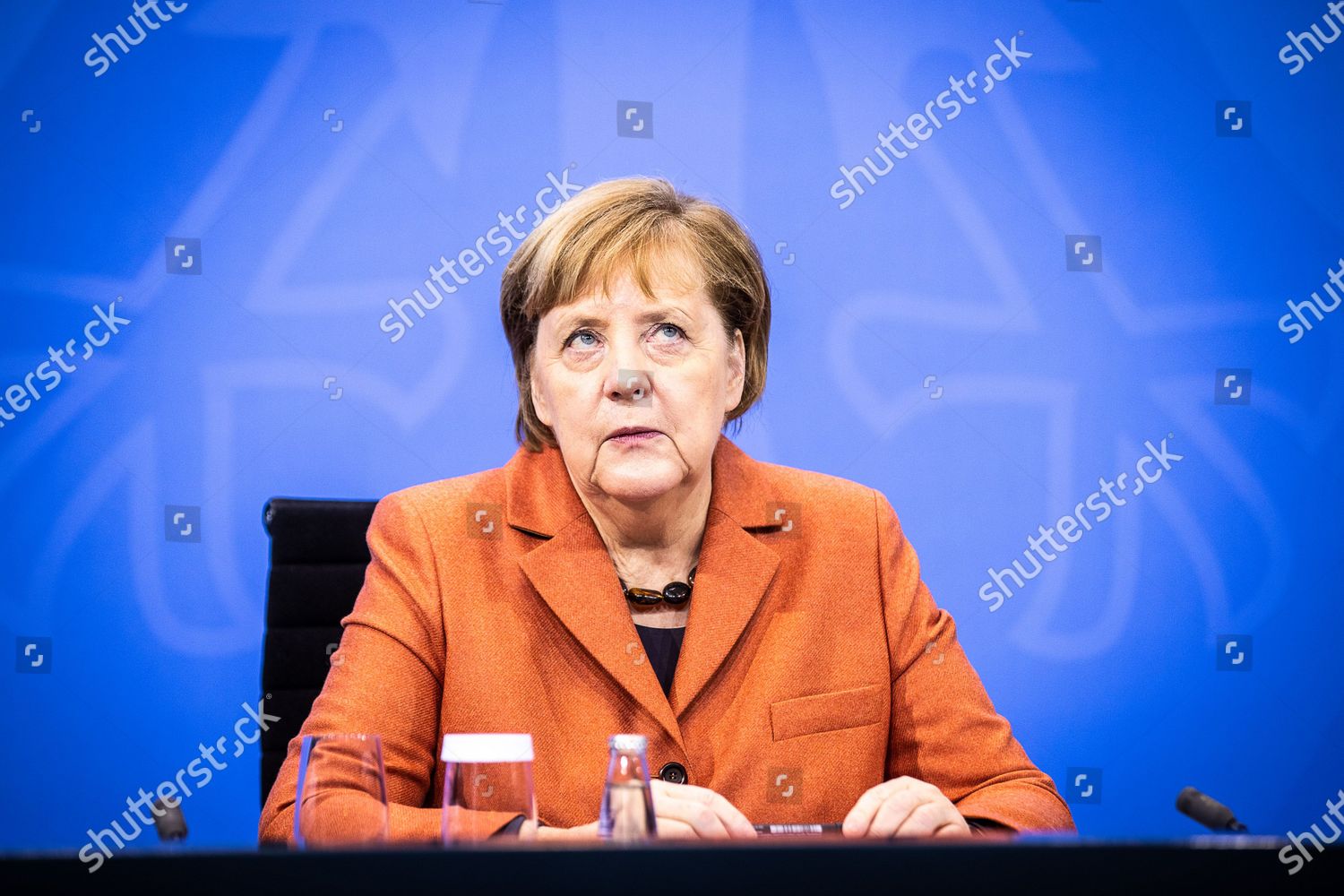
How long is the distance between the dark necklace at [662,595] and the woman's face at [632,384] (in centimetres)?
17

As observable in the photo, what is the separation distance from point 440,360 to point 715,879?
268cm

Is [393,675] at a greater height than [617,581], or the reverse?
[617,581]

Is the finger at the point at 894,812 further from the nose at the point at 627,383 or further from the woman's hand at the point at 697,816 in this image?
the nose at the point at 627,383

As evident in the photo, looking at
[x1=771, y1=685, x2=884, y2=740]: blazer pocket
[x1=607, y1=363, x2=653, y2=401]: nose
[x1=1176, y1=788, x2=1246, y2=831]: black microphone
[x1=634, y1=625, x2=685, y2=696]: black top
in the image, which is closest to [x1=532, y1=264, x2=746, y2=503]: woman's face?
[x1=607, y1=363, x2=653, y2=401]: nose

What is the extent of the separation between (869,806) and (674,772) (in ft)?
1.24

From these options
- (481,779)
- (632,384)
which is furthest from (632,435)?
(481,779)

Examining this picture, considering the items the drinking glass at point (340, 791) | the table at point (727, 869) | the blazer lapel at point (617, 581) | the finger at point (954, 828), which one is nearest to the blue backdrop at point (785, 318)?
the blazer lapel at point (617, 581)

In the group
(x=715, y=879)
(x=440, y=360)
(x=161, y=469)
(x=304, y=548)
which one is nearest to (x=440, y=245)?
(x=440, y=360)

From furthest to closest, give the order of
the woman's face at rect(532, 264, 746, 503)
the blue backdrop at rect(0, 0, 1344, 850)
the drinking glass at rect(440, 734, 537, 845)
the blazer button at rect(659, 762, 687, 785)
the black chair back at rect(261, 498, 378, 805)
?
1. the blue backdrop at rect(0, 0, 1344, 850)
2. the black chair back at rect(261, 498, 378, 805)
3. the woman's face at rect(532, 264, 746, 503)
4. the blazer button at rect(659, 762, 687, 785)
5. the drinking glass at rect(440, 734, 537, 845)

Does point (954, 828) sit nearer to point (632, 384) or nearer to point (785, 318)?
point (632, 384)

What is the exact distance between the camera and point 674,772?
5.74ft

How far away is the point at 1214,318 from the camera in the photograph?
3490 mm

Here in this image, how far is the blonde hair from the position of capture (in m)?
1.90

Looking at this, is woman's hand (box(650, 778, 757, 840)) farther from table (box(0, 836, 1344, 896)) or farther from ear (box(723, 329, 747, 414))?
ear (box(723, 329, 747, 414))
